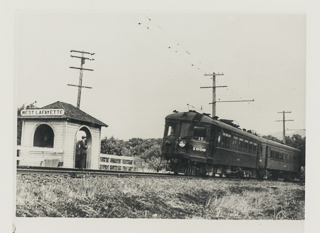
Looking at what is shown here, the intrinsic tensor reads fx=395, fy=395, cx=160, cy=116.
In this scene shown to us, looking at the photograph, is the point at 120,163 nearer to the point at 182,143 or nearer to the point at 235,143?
the point at 182,143

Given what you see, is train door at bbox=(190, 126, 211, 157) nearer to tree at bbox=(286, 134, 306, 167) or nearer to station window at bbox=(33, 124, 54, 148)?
tree at bbox=(286, 134, 306, 167)

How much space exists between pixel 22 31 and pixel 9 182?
3.71 meters

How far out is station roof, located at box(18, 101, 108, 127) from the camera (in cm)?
974

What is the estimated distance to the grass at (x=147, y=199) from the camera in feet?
30.7

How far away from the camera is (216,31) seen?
10031 mm

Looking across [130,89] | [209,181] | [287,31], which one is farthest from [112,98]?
[287,31]

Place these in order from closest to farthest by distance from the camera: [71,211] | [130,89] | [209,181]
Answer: [71,211], [130,89], [209,181]

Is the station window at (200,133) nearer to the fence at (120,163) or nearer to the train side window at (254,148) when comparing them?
the fence at (120,163)

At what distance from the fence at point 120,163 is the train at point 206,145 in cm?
74

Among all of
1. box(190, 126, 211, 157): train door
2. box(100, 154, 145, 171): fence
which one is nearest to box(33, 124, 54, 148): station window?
box(100, 154, 145, 171): fence

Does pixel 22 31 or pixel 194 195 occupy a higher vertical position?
pixel 22 31

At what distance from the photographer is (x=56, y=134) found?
9859mm

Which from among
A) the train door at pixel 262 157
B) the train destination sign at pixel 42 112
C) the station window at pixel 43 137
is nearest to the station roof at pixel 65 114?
the train destination sign at pixel 42 112

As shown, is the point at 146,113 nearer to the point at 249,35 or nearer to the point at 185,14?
the point at 185,14
